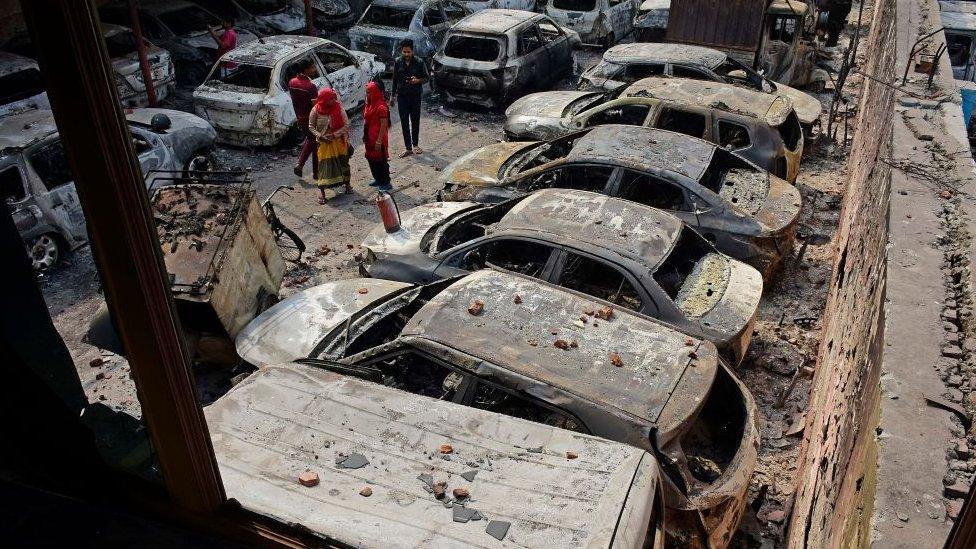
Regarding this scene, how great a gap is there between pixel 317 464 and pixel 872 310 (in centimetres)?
312

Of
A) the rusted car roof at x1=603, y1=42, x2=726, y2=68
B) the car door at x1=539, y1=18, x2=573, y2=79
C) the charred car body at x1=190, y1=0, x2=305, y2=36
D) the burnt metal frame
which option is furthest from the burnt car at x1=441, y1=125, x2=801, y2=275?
the charred car body at x1=190, y1=0, x2=305, y2=36

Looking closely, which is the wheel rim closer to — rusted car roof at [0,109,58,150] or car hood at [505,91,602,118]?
rusted car roof at [0,109,58,150]

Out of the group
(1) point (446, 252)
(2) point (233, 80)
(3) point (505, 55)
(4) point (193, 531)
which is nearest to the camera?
(4) point (193, 531)

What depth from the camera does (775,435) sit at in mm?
5773

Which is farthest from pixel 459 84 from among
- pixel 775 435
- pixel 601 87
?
pixel 775 435

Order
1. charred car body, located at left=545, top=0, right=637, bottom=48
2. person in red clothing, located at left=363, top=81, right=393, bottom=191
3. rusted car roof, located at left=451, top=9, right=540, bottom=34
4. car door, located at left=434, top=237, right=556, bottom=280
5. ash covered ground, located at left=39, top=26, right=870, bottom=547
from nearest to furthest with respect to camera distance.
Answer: ash covered ground, located at left=39, top=26, right=870, bottom=547, car door, located at left=434, top=237, right=556, bottom=280, person in red clothing, located at left=363, top=81, right=393, bottom=191, rusted car roof, located at left=451, top=9, right=540, bottom=34, charred car body, located at left=545, top=0, right=637, bottom=48

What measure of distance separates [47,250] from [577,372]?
6100 millimetres

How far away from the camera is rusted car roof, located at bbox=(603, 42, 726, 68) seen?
428 inches

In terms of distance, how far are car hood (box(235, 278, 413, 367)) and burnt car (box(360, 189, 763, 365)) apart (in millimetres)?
448

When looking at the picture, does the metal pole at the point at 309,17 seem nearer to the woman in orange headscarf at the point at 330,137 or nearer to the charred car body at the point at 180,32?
the charred car body at the point at 180,32

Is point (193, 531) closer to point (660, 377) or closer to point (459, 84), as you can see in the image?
point (660, 377)

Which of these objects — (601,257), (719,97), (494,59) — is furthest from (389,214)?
(494,59)

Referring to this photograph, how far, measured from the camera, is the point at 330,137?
9.33m

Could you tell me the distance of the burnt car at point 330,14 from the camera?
55.2 feet
